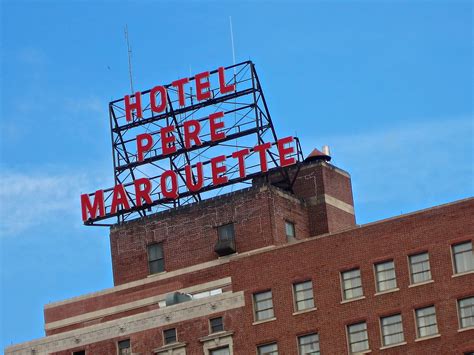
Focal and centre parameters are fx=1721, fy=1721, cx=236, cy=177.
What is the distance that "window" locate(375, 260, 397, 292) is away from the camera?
130 meters

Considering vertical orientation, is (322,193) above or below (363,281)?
above

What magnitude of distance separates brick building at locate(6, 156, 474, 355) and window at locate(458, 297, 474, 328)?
0.24 feet

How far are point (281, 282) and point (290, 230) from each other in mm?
13429

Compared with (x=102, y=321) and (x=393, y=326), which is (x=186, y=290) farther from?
(x=393, y=326)

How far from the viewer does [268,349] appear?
133 metres

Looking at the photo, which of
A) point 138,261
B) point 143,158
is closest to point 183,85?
point 143,158

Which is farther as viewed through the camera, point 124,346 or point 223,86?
point 223,86

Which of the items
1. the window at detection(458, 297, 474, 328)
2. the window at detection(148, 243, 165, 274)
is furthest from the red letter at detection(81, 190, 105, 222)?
the window at detection(458, 297, 474, 328)

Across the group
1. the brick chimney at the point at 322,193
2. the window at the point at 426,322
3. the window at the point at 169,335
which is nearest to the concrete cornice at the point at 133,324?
the window at the point at 169,335

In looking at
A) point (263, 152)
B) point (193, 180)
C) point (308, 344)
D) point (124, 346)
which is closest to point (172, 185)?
point (193, 180)

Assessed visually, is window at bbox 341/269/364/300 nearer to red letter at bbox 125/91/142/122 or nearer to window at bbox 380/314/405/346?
window at bbox 380/314/405/346

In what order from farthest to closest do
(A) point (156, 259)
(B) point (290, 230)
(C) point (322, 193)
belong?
(C) point (322, 193) → (A) point (156, 259) → (B) point (290, 230)

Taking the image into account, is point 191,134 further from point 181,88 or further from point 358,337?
point 358,337

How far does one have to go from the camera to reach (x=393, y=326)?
129m
